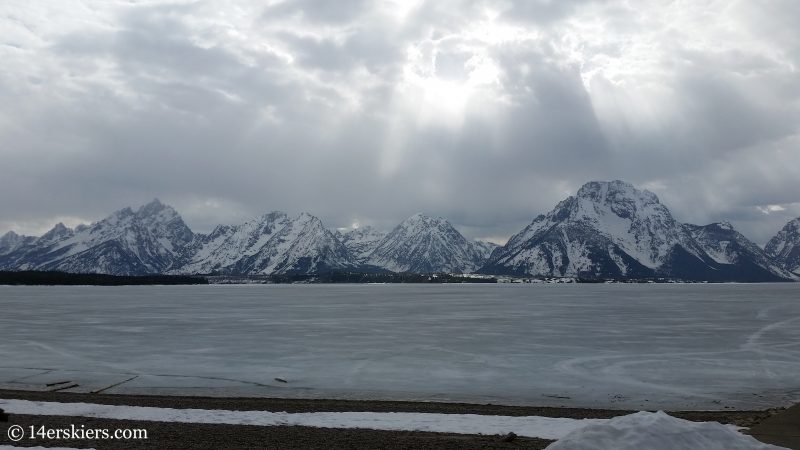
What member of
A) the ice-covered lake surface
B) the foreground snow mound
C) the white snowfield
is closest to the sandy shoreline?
the white snowfield

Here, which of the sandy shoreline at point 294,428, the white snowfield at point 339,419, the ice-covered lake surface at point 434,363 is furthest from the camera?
the ice-covered lake surface at point 434,363

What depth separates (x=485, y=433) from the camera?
19016 mm

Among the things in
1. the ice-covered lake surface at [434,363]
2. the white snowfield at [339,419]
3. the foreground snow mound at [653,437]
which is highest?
the foreground snow mound at [653,437]

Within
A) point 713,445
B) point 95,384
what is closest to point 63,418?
point 95,384

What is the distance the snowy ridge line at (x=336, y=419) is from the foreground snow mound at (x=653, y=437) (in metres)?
7.32

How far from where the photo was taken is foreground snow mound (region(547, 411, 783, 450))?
36.5ft

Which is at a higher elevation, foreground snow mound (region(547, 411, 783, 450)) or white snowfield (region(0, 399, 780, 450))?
foreground snow mound (region(547, 411, 783, 450))

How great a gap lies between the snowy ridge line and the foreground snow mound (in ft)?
24.0

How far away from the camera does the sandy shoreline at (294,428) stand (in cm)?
1706

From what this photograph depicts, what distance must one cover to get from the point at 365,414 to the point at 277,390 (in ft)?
32.4

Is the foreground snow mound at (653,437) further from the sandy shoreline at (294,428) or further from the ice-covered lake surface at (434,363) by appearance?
the ice-covered lake surface at (434,363)

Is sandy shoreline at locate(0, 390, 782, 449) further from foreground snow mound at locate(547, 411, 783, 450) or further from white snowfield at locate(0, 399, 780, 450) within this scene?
foreground snow mound at locate(547, 411, 783, 450)

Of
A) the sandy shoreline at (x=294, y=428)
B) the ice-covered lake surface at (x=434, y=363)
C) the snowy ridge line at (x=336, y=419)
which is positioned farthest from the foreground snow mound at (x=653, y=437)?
the ice-covered lake surface at (x=434, y=363)

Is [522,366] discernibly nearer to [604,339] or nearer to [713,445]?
[604,339]
